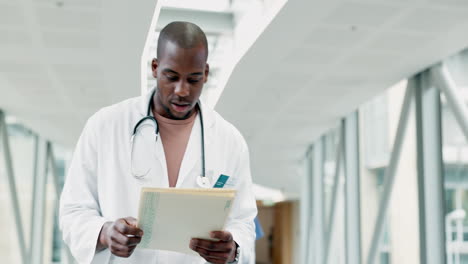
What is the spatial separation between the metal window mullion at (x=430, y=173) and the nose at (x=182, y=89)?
7.61 meters

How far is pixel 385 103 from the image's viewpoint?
1130 cm

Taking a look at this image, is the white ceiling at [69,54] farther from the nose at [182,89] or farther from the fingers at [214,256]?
the fingers at [214,256]

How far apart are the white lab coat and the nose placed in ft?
0.68

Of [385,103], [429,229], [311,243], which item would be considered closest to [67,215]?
[429,229]

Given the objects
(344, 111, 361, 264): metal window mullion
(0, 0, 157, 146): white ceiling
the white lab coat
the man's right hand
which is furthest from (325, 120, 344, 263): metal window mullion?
the man's right hand

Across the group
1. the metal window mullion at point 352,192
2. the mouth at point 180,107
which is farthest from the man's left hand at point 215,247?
the metal window mullion at point 352,192

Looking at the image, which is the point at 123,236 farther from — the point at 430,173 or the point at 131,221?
the point at 430,173

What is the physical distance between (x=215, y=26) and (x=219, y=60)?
3.96 ft

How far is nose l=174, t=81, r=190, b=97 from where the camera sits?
6.81 ft

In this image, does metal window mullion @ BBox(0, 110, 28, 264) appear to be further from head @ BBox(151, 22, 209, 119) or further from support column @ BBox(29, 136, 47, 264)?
head @ BBox(151, 22, 209, 119)

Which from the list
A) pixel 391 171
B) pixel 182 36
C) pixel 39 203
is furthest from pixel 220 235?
pixel 39 203

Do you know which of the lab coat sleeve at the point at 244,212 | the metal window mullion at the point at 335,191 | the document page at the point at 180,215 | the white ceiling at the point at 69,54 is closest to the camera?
the document page at the point at 180,215

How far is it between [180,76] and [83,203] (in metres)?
0.53

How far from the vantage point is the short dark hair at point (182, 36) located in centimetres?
208
